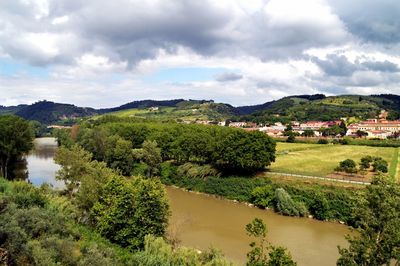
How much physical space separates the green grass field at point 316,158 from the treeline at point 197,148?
4849 millimetres

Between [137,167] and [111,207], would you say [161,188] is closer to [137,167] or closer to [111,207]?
[111,207]

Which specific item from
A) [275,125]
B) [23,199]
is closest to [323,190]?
[23,199]

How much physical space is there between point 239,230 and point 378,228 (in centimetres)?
2009

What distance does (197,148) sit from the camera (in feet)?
186

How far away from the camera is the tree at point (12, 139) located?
52562mm

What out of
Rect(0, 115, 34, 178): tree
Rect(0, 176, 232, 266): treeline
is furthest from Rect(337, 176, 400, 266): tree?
Rect(0, 115, 34, 178): tree

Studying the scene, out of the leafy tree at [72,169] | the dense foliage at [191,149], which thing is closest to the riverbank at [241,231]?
the dense foliage at [191,149]

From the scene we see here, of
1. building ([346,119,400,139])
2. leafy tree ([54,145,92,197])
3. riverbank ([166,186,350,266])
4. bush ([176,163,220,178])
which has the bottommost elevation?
riverbank ([166,186,350,266])

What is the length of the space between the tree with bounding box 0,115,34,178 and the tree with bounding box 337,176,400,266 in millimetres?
49738

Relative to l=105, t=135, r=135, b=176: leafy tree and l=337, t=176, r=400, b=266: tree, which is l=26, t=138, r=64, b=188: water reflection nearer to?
l=105, t=135, r=135, b=176: leafy tree

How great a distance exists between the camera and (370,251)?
53.6ft

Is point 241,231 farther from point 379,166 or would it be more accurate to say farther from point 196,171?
point 379,166

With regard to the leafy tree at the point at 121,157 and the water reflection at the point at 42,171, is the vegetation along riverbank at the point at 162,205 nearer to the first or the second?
the leafy tree at the point at 121,157

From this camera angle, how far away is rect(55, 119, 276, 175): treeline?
5094 cm
